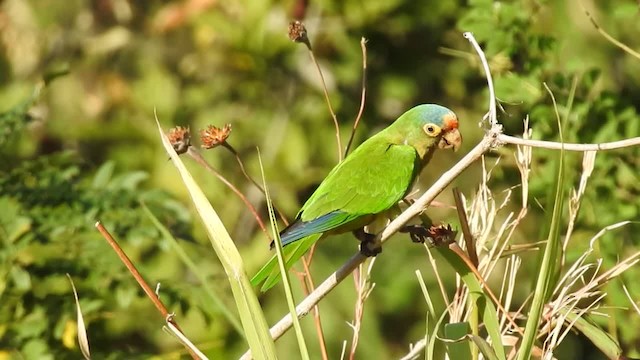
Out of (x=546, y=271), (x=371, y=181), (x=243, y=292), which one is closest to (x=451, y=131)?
(x=371, y=181)

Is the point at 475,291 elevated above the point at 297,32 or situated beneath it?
situated beneath

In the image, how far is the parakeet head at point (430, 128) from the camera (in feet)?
7.83

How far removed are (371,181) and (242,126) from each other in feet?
6.57

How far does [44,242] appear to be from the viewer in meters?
2.49

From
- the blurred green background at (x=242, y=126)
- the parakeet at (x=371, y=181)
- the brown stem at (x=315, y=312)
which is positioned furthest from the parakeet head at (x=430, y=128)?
the brown stem at (x=315, y=312)

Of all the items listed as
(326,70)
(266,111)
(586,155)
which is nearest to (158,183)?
(266,111)

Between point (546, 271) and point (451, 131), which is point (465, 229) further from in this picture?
point (451, 131)

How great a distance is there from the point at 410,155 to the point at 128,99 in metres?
2.57

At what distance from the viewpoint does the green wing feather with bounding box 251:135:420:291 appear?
2141mm

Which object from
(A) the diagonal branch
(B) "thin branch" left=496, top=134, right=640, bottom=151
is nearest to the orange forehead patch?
(A) the diagonal branch

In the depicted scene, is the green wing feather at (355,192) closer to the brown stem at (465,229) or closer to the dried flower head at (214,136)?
the dried flower head at (214,136)

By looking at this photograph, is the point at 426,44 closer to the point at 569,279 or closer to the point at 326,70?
the point at 326,70

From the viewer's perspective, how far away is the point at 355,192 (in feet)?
7.35

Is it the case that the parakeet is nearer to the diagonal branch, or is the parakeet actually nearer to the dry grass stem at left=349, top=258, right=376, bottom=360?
the dry grass stem at left=349, top=258, right=376, bottom=360
